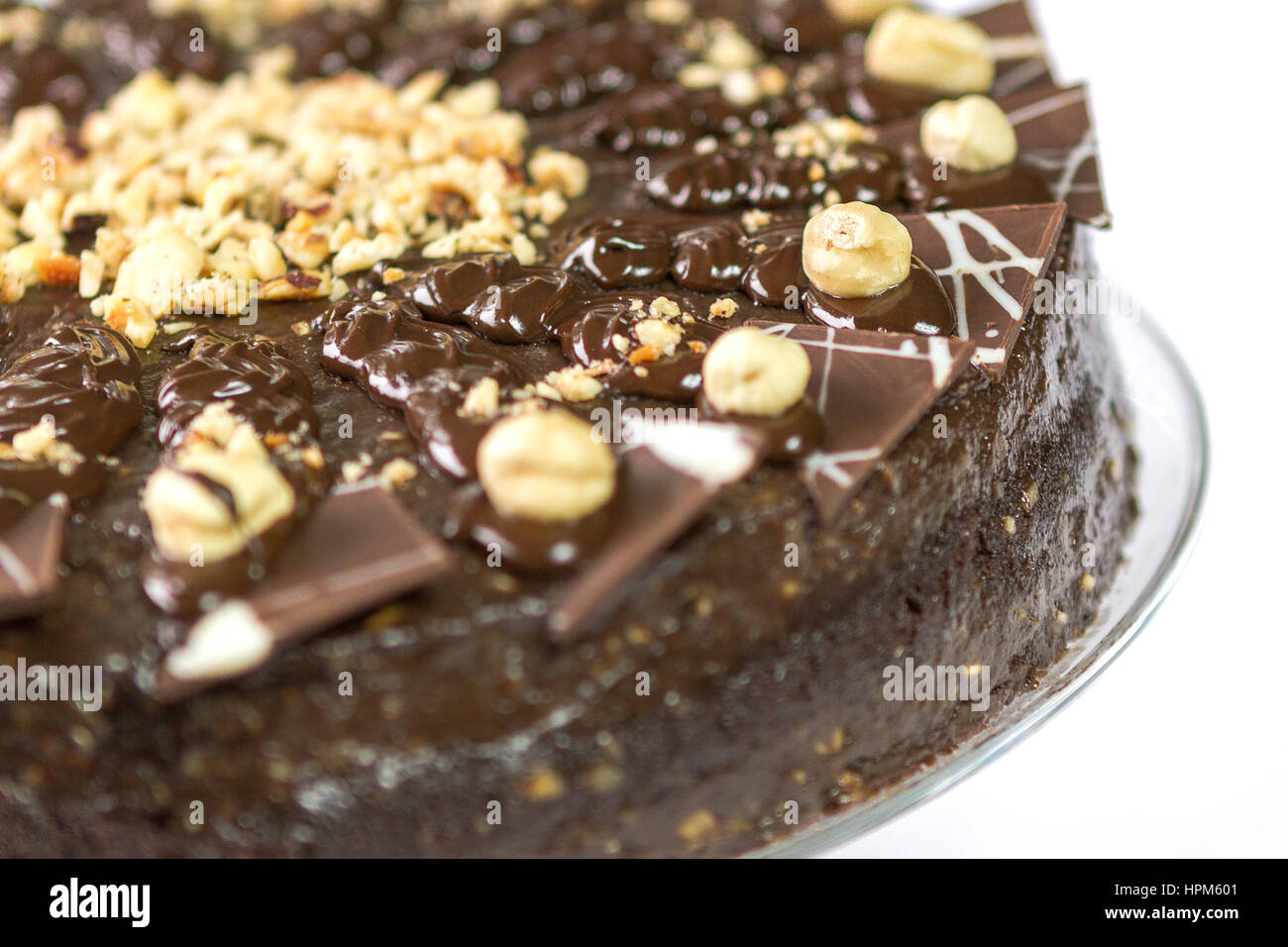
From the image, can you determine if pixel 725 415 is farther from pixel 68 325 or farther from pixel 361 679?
pixel 68 325

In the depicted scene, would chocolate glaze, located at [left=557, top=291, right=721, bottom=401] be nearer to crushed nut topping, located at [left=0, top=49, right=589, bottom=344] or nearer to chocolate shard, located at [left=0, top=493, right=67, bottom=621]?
crushed nut topping, located at [left=0, top=49, right=589, bottom=344]

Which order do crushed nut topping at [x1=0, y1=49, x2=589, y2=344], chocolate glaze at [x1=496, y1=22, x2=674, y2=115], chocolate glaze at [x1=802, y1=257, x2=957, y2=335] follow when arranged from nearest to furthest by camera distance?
chocolate glaze at [x1=802, y1=257, x2=957, y2=335] → crushed nut topping at [x1=0, y1=49, x2=589, y2=344] → chocolate glaze at [x1=496, y1=22, x2=674, y2=115]

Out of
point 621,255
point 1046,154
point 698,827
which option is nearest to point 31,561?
point 698,827

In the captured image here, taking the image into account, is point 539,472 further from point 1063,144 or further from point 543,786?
point 1063,144

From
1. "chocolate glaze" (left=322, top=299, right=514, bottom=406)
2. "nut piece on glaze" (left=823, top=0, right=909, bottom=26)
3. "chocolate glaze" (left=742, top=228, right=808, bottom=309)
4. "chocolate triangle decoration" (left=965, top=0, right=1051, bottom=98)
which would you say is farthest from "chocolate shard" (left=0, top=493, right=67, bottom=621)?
"nut piece on glaze" (left=823, top=0, right=909, bottom=26)

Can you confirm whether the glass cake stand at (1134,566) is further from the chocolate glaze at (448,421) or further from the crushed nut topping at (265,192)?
the crushed nut topping at (265,192)
